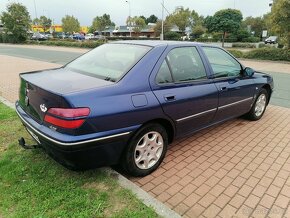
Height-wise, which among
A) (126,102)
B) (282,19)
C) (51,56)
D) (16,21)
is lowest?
(51,56)

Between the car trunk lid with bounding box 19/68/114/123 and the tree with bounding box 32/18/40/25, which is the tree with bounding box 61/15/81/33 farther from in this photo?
the car trunk lid with bounding box 19/68/114/123

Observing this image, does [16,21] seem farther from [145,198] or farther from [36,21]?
[145,198]

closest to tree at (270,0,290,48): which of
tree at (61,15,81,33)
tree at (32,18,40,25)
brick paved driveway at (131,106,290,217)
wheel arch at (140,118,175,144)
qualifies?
brick paved driveway at (131,106,290,217)

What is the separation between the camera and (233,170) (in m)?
3.53

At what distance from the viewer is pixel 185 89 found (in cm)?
350

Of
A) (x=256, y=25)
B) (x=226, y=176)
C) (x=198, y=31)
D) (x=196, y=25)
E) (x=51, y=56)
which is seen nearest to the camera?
(x=226, y=176)

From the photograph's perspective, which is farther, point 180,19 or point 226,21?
point 180,19

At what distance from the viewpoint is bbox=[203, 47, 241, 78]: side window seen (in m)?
4.13

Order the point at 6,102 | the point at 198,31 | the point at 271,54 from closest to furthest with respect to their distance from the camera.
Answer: the point at 6,102, the point at 271,54, the point at 198,31

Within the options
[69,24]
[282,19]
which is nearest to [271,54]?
[282,19]

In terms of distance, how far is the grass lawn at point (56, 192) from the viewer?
8.52 feet

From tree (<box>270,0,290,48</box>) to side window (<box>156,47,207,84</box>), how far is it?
53.3 ft

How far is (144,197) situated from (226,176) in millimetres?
1192

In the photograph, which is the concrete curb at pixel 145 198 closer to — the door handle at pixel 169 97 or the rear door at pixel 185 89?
the rear door at pixel 185 89
